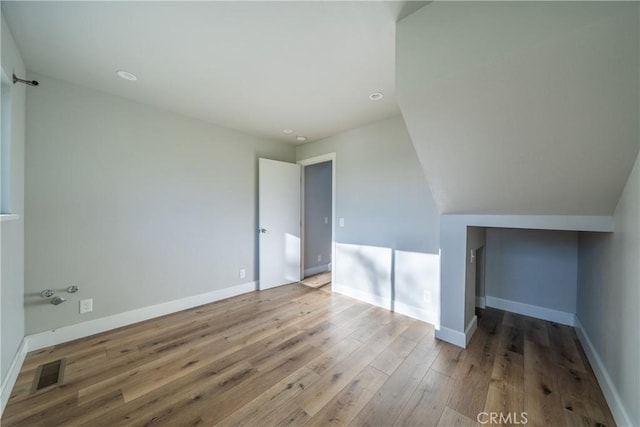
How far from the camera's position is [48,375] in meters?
1.75

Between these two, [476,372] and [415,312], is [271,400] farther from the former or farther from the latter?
[415,312]

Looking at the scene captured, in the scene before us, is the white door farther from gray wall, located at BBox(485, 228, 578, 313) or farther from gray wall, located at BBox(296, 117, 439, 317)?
gray wall, located at BBox(485, 228, 578, 313)

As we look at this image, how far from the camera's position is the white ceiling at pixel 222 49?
1405 millimetres

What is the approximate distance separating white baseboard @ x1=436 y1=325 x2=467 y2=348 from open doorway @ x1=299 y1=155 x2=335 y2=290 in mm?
2048

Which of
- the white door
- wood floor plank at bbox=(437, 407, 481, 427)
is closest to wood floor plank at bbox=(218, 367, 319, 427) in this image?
wood floor plank at bbox=(437, 407, 481, 427)

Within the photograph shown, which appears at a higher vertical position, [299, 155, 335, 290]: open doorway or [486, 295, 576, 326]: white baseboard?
[299, 155, 335, 290]: open doorway

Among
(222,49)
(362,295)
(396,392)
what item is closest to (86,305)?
(222,49)

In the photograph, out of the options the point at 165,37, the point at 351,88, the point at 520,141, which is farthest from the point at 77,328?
the point at 520,141

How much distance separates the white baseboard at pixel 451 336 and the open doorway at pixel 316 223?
6.72 ft

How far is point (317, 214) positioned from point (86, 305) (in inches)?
130

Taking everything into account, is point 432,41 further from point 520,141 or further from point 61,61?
point 61,61

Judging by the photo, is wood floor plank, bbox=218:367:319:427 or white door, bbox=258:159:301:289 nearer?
wood floor plank, bbox=218:367:319:427

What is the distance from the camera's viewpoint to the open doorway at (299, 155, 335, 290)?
4.32m

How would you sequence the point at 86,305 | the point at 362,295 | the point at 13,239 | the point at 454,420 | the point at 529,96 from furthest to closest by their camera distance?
the point at 362,295
the point at 86,305
the point at 13,239
the point at 454,420
the point at 529,96
